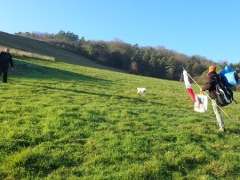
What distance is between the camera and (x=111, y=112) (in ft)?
48.4

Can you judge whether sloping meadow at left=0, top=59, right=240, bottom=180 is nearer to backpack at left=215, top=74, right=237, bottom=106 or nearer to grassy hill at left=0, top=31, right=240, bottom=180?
grassy hill at left=0, top=31, right=240, bottom=180

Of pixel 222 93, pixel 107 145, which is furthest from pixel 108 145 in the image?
pixel 222 93

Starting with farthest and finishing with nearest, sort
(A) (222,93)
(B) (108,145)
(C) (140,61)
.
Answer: (C) (140,61) < (A) (222,93) < (B) (108,145)

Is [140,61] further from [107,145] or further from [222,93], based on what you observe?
[107,145]

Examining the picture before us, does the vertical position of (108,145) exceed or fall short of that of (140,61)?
it falls short

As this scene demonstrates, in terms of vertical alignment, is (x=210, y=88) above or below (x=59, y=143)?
above

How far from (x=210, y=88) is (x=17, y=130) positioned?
7747 millimetres

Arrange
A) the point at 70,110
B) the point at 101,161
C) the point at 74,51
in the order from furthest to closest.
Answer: the point at 74,51
the point at 70,110
the point at 101,161

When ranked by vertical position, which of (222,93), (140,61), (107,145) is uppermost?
(140,61)

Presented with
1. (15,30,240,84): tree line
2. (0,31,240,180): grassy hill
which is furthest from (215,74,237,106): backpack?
(15,30,240,84): tree line

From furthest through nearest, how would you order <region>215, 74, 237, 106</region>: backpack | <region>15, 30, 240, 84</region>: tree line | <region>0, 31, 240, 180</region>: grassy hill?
<region>15, 30, 240, 84</region>: tree line → <region>215, 74, 237, 106</region>: backpack → <region>0, 31, 240, 180</region>: grassy hill

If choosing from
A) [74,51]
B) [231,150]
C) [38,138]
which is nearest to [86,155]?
[38,138]

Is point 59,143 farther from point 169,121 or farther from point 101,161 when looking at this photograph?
point 169,121

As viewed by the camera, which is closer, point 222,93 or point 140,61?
point 222,93
